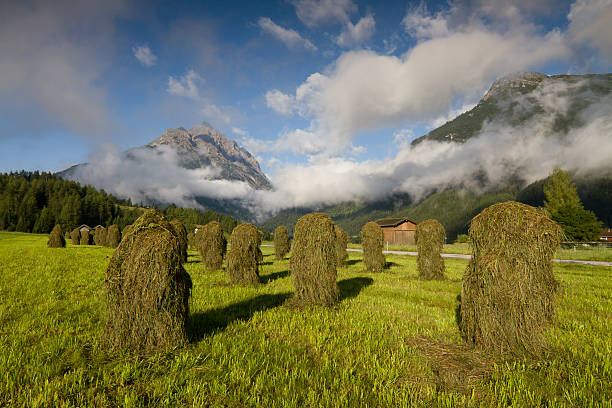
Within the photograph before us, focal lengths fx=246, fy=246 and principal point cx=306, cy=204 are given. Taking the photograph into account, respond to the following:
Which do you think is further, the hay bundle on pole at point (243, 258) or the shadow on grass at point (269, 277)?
the shadow on grass at point (269, 277)

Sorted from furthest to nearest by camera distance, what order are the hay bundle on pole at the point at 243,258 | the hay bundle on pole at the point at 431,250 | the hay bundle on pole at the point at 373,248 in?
the hay bundle on pole at the point at 373,248 → the hay bundle on pole at the point at 431,250 → the hay bundle on pole at the point at 243,258

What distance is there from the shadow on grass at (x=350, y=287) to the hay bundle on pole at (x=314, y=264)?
1.18 meters

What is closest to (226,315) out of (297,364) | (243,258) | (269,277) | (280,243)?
(297,364)

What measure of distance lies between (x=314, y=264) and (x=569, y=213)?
6426cm

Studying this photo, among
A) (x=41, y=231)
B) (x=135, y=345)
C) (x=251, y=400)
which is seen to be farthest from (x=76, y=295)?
(x=41, y=231)

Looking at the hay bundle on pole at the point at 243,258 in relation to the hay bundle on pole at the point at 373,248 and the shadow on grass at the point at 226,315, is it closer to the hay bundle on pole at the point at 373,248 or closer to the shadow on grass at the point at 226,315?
the shadow on grass at the point at 226,315

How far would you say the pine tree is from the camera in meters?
46.6

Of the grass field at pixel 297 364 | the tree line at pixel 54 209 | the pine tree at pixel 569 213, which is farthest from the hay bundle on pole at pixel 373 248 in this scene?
the tree line at pixel 54 209

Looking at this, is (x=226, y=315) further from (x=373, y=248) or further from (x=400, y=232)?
(x=400, y=232)

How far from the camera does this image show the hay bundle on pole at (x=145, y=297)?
475 cm

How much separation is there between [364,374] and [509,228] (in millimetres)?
4356

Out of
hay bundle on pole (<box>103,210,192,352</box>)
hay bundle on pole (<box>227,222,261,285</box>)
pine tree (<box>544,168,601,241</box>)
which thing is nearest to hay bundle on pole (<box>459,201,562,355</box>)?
hay bundle on pole (<box>103,210,192,352</box>)

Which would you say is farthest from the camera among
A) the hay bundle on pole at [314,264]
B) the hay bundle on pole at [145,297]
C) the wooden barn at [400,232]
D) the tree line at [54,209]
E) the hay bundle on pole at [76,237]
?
the tree line at [54,209]

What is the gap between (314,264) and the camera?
29.0 feet
